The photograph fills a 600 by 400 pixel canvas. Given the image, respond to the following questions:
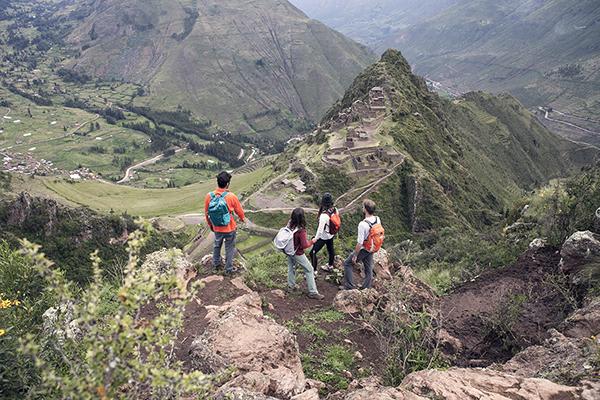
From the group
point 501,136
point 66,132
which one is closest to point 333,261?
point 501,136

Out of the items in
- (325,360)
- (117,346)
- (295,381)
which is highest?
(117,346)

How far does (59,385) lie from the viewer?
4.00m

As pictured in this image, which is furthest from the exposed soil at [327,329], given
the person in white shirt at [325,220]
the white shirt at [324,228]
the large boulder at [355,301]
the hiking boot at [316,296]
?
the white shirt at [324,228]

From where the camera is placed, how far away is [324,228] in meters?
13.5

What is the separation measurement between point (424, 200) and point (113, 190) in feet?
269

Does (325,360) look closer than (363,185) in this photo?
Yes

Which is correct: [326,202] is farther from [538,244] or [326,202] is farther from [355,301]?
[538,244]

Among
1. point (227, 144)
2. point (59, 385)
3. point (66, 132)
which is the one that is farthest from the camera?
point (227, 144)

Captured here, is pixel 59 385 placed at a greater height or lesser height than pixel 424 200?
greater

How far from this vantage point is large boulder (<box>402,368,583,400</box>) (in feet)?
21.0

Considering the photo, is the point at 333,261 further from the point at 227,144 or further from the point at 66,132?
the point at 66,132

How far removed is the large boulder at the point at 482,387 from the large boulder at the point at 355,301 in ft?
15.6

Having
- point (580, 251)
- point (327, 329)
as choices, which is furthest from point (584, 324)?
point (327, 329)

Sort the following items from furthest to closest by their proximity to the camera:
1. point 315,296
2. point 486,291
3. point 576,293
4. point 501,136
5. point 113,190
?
1. point 501,136
2. point 113,190
3. point 486,291
4. point 315,296
5. point 576,293
